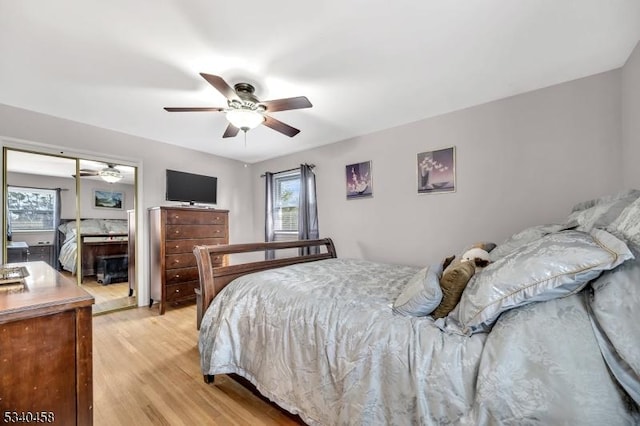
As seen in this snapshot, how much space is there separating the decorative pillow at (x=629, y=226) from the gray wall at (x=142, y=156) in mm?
4380

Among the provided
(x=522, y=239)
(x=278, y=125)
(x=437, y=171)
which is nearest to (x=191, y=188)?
(x=278, y=125)

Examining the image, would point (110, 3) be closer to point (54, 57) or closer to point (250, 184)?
point (54, 57)

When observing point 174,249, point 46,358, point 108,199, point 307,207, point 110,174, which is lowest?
point 46,358

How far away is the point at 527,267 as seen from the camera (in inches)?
40.1

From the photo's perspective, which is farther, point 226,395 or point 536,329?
point 226,395

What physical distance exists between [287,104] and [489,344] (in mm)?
1926

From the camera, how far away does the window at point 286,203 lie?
4379 mm

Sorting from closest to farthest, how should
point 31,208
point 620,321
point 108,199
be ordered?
point 620,321 → point 31,208 → point 108,199

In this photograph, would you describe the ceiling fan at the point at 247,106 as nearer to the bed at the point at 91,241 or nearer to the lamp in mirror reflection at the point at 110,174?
the lamp in mirror reflection at the point at 110,174

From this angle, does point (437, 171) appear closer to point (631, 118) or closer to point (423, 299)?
point (631, 118)

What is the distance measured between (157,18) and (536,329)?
234 centimetres

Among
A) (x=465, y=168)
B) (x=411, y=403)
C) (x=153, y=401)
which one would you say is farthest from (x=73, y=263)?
(x=465, y=168)

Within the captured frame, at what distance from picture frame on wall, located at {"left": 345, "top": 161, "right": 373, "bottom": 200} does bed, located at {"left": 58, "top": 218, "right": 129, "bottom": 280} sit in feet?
9.93

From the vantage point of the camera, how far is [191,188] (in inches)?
157
